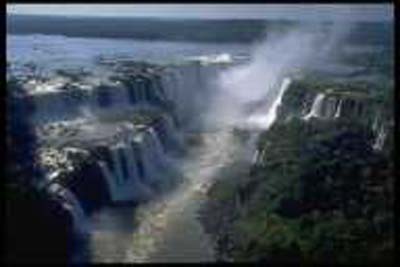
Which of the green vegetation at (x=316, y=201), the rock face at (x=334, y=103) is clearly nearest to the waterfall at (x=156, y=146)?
the rock face at (x=334, y=103)

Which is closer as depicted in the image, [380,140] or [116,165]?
[380,140]

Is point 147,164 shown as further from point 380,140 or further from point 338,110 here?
point 380,140

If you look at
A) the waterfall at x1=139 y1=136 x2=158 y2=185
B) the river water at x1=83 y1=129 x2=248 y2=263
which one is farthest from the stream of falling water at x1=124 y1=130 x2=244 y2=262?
the waterfall at x1=139 y1=136 x2=158 y2=185

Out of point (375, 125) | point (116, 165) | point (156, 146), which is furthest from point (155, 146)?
point (375, 125)

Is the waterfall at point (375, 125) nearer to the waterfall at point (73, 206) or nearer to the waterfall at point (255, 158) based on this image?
the waterfall at point (255, 158)

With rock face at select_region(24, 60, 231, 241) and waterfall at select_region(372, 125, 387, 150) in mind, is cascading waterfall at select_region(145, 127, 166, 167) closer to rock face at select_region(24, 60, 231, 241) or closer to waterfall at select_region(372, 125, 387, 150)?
rock face at select_region(24, 60, 231, 241)

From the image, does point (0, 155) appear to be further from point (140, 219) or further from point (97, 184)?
point (97, 184)
